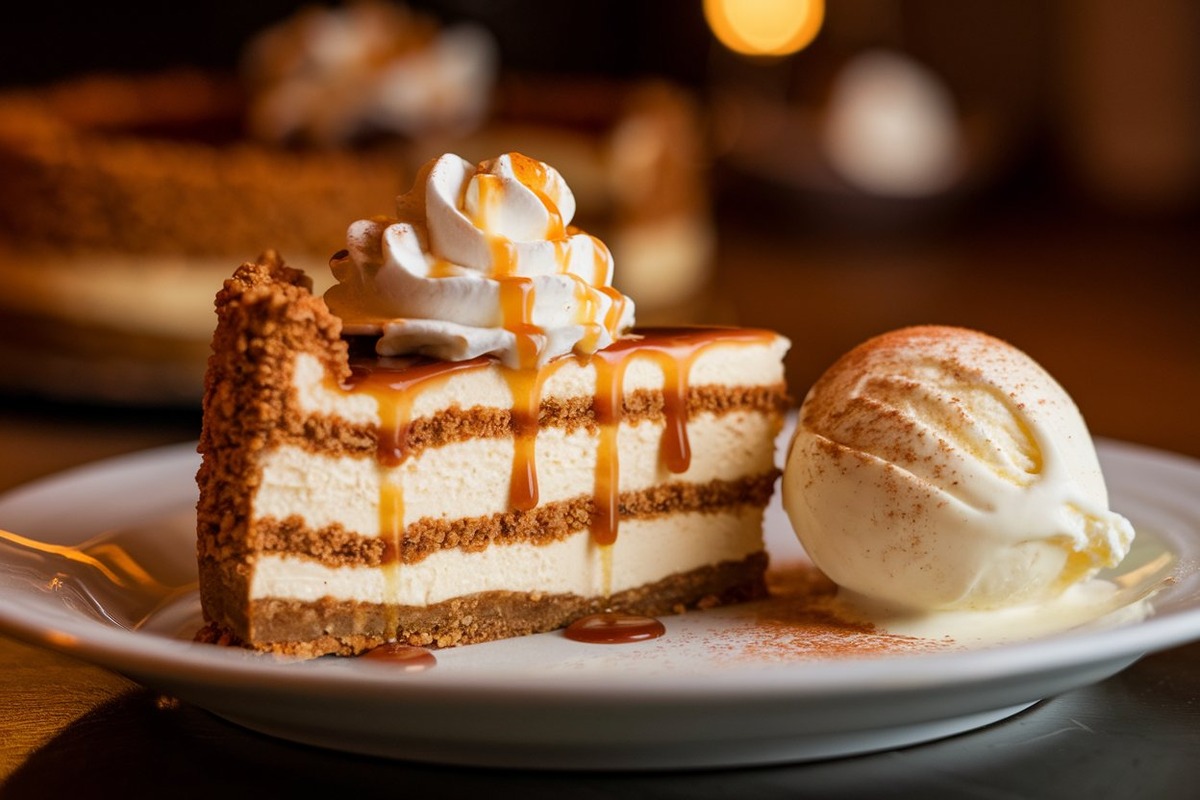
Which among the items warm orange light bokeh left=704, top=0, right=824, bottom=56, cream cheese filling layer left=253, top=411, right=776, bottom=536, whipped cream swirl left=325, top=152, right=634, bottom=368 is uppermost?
warm orange light bokeh left=704, top=0, right=824, bottom=56

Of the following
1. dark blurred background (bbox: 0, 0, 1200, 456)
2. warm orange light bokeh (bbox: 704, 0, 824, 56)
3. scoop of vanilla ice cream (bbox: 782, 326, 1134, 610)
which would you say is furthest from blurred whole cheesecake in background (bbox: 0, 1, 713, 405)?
warm orange light bokeh (bbox: 704, 0, 824, 56)

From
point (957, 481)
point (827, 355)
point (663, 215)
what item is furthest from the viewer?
point (663, 215)

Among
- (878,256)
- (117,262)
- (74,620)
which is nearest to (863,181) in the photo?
(878,256)

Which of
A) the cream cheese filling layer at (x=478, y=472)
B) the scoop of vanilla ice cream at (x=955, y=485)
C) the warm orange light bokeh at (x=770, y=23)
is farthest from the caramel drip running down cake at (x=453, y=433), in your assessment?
the warm orange light bokeh at (x=770, y=23)

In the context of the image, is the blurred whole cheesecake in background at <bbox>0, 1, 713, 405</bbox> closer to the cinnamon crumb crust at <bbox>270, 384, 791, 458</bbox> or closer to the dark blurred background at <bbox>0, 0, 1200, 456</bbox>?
the dark blurred background at <bbox>0, 0, 1200, 456</bbox>

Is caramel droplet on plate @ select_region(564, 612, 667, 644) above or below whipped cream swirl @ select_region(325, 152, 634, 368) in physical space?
below

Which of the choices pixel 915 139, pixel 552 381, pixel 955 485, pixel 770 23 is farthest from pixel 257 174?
pixel 770 23

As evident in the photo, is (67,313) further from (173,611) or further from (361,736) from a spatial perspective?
(361,736)
